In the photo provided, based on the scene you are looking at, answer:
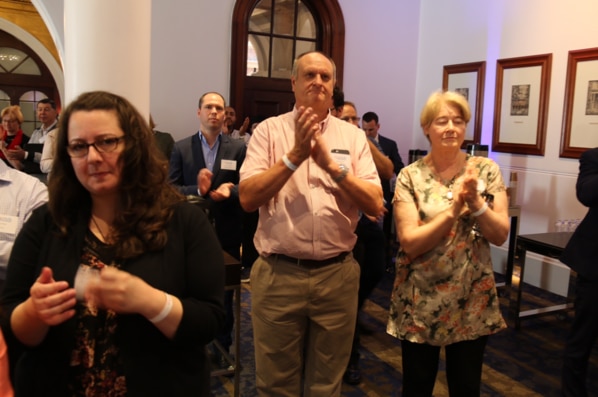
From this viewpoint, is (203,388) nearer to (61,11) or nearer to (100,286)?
(100,286)

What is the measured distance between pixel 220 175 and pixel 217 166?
0.06 metres

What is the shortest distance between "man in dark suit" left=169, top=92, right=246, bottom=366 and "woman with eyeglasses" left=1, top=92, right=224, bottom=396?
1.79 meters

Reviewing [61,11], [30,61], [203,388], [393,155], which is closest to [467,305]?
[203,388]

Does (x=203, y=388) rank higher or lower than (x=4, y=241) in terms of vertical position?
lower

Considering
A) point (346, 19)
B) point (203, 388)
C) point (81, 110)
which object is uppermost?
point (346, 19)

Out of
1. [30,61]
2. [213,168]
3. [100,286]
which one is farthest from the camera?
[30,61]

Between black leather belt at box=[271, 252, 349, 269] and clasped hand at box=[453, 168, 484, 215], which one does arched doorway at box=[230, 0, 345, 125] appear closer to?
black leather belt at box=[271, 252, 349, 269]

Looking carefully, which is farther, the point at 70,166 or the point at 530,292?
the point at 530,292

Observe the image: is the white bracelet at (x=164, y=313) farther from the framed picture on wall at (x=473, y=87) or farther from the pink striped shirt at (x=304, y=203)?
the framed picture on wall at (x=473, y=87)

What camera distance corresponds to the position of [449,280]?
2006mm

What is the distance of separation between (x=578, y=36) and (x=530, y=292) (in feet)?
7.90

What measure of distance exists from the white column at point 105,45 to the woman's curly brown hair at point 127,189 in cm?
119

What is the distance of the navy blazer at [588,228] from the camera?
2.29 m

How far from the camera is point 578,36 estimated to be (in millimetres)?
4703
